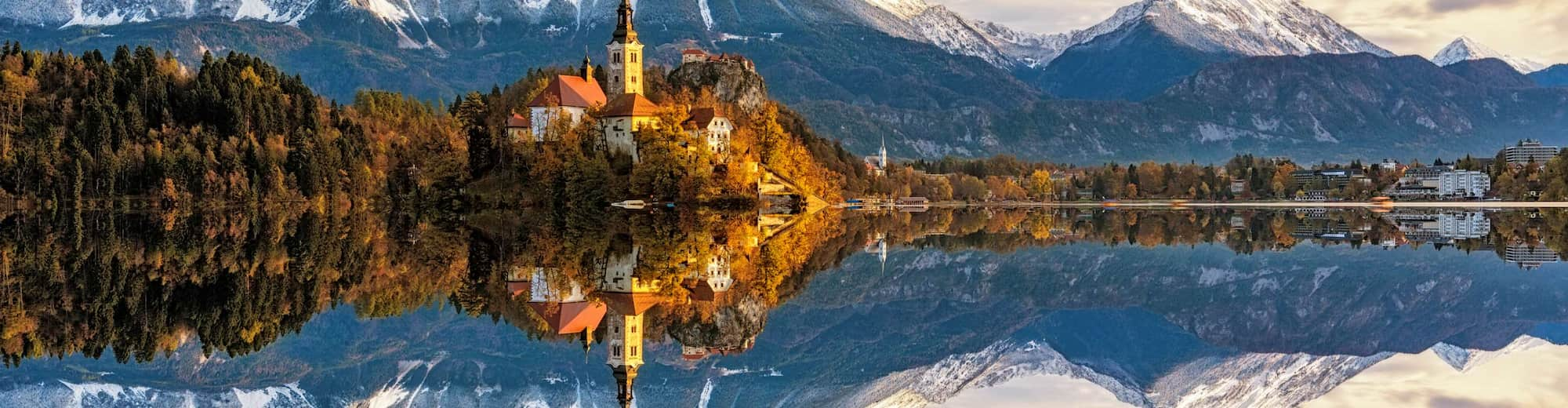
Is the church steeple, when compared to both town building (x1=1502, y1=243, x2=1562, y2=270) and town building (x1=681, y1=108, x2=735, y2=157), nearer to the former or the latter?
town building (x1=681, y1=108, x2=735, y2=157)

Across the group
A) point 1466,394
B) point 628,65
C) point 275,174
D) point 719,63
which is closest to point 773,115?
point 628,65

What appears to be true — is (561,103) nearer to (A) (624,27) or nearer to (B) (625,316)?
(A) (624,27)

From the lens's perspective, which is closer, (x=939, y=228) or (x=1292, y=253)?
(x=1292, y=253)

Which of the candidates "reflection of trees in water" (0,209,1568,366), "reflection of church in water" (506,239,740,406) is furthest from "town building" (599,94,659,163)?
"reflection of church in water" (506,239,740,406)

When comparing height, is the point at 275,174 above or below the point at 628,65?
below

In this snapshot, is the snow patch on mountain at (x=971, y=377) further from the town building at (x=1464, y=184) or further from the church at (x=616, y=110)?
the town building at (x=1464, y=184)

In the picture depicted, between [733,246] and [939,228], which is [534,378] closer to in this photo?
[733,246]
